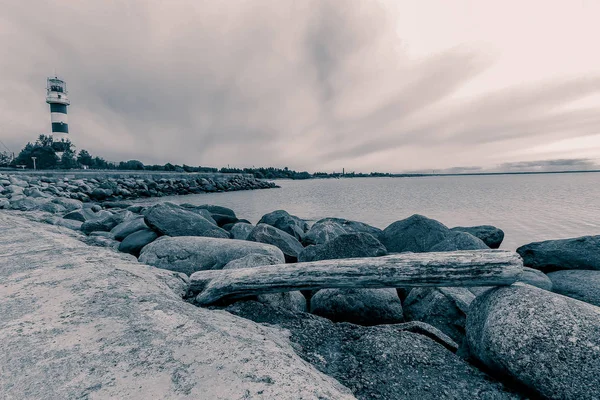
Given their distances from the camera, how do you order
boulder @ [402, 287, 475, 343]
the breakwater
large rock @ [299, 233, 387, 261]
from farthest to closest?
1. the breakwater
2. large rock @ [299, 233, 387, 261]
3. boulder @ [402, 287, 475, 343]

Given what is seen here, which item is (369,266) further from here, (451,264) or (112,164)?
(112,164)

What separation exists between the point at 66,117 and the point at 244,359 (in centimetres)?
5837

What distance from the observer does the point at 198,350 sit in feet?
4.66

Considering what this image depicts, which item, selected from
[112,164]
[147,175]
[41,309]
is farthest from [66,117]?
[41,309]

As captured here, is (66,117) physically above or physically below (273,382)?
above

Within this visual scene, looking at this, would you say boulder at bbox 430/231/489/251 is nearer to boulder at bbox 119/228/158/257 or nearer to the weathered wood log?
the weathered wood log

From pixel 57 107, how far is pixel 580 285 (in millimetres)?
59759

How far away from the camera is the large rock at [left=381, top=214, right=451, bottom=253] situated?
5.89 meters

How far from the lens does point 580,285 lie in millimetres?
3588

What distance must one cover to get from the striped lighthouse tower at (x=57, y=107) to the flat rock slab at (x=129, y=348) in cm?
5463

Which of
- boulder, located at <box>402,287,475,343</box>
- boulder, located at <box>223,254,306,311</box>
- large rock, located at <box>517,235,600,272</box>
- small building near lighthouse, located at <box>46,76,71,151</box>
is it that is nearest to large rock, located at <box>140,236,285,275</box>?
boulder, located at <box>223,254,306,311</box>

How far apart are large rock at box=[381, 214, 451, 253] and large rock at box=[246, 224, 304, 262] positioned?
2131 mm

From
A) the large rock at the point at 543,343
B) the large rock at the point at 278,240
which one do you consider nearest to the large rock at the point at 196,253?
the large rock at the point at 278,240

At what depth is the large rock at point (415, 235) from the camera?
232 inches
